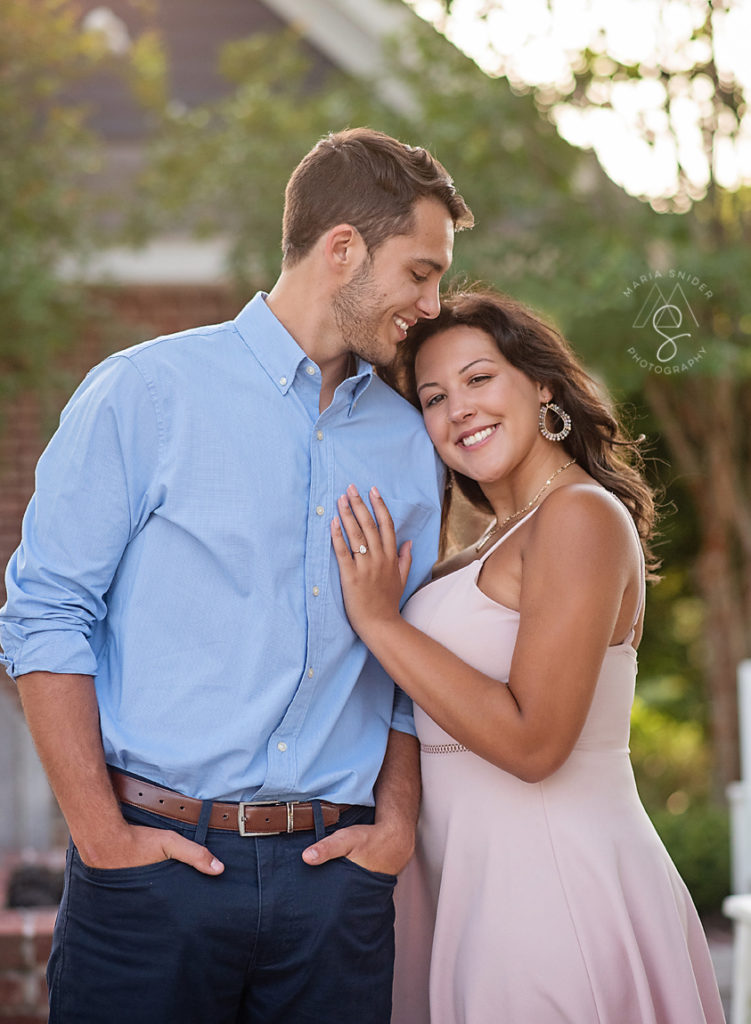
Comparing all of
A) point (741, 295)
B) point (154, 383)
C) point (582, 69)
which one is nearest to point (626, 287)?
point (741, 295)

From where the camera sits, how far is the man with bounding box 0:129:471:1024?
217 cm

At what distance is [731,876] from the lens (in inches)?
248

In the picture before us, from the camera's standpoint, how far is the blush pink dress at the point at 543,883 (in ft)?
7.91

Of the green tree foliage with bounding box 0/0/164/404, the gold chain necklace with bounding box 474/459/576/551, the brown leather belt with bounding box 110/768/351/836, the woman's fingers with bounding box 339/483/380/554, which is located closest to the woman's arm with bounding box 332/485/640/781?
the woman's fingers with bounding box 339/483/380/554

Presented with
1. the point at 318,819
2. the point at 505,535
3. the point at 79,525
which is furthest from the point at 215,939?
the point at 505,535

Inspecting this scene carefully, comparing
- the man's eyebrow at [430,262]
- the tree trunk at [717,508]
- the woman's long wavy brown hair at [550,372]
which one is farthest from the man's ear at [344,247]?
the tree trunk at [717,508]

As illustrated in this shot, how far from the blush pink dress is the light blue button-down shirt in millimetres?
297

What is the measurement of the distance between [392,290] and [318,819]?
106 cm

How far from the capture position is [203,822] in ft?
7.24

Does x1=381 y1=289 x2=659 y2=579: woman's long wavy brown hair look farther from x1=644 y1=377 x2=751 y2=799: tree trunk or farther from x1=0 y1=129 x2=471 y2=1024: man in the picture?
x1=644 y1=377 x2=751 y2=799: tree trunk

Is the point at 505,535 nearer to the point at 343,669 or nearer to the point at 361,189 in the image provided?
the point at 343,669

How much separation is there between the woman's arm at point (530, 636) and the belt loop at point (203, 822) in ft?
1.46

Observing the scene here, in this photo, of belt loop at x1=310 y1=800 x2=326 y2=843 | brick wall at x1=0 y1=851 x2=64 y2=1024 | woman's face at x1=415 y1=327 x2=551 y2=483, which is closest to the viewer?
belt loop at x1=310 y1=800 x2=326 y2=843

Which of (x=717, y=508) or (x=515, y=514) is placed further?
(x=717, y=508)
